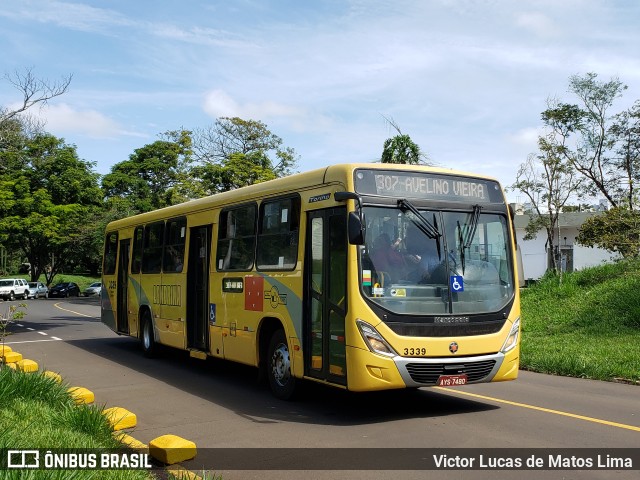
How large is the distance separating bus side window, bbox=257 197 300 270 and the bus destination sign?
1.41m

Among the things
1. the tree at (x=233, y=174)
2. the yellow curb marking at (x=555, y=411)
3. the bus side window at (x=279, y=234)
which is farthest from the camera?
the tree at (x=233, y=174)

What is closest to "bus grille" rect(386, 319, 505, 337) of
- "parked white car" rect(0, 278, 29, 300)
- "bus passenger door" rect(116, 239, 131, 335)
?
"bus passenger door" rect(116, 239, 131, 335)

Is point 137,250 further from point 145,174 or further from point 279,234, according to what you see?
point 145,174

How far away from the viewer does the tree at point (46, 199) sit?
2132 inches

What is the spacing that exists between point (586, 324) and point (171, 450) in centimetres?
1499

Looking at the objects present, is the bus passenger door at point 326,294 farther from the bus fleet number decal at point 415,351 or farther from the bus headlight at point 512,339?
the bus headlight at point 512,339

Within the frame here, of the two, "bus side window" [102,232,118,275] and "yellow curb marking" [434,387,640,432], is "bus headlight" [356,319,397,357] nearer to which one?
"yellow curb marking" [434,387,640,432]

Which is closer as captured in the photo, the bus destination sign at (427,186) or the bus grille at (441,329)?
the bus grille at (441,329)

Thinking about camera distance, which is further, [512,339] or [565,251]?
[565,251]

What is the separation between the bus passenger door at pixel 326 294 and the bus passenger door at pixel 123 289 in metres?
9.21

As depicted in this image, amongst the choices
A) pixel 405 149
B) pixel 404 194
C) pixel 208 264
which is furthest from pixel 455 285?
pixel 405 149

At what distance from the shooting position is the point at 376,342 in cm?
827

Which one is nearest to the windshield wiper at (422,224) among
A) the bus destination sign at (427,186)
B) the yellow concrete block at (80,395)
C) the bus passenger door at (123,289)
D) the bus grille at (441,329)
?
the bus destination sign at (427,186)

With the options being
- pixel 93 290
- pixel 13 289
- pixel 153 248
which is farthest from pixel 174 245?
pixel 93 290
